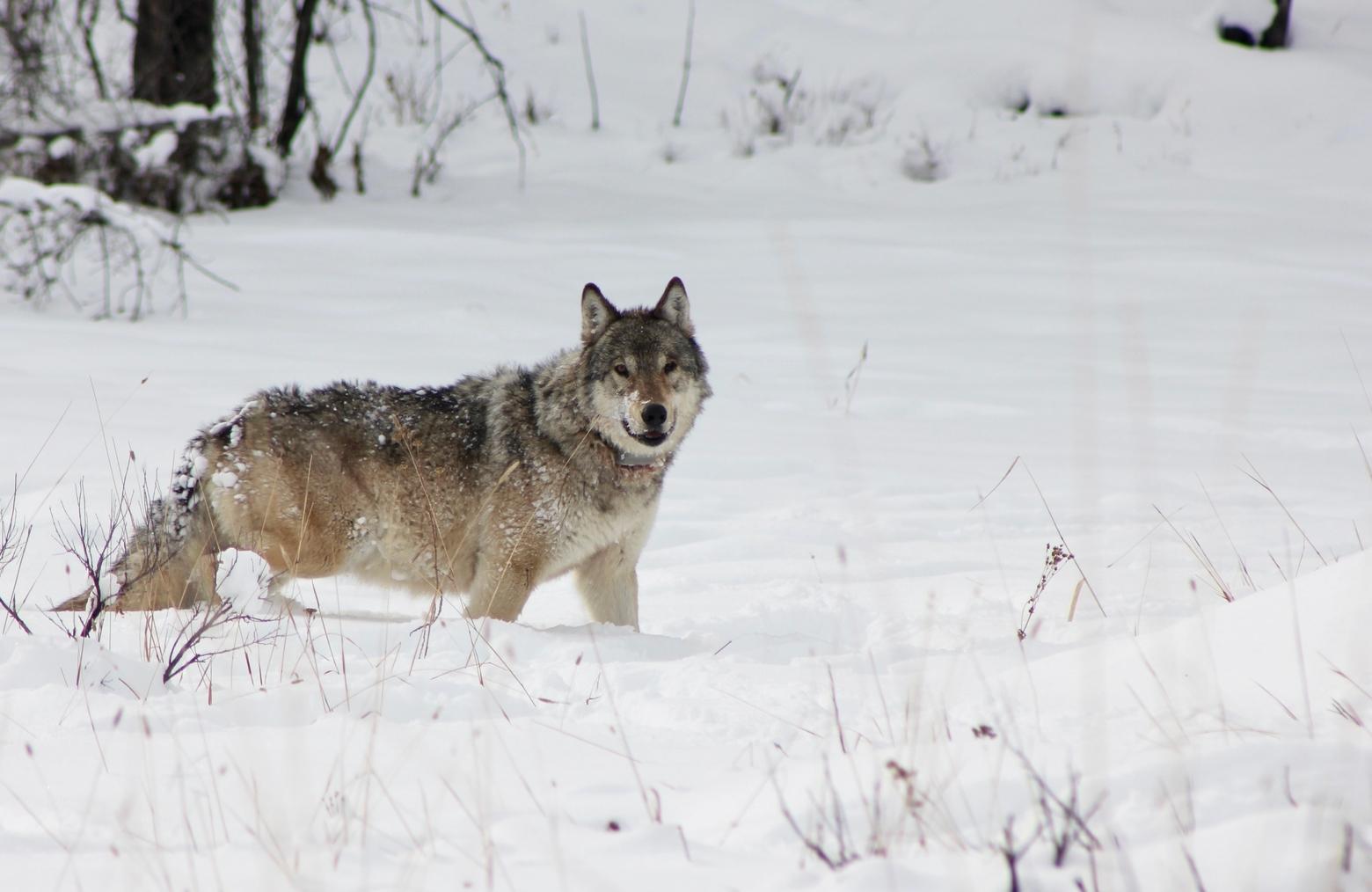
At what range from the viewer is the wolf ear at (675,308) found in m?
5.64

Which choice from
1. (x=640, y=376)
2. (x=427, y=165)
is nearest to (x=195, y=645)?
(x=640, y=376)

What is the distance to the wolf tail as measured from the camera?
Answer: 182 inches

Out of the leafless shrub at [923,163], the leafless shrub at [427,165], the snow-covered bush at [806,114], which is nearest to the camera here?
the leafless shrub at [427,165]

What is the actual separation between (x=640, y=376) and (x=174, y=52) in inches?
409

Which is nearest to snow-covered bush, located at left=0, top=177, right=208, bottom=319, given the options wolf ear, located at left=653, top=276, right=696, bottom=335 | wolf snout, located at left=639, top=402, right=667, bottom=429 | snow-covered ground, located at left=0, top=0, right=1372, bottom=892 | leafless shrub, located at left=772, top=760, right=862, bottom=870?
snow-covered ground, located at left=0, top=0, right=1372, bottom=892

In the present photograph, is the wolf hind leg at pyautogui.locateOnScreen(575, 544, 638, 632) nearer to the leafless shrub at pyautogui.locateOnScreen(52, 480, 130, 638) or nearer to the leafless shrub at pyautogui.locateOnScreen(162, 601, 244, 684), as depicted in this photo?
the leafless shrub at pyautogui.locateOnScreen(162, 601, 244, 684)

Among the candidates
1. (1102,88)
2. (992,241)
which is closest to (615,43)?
(1102,88)

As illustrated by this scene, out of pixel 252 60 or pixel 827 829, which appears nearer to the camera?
pixel 827 829

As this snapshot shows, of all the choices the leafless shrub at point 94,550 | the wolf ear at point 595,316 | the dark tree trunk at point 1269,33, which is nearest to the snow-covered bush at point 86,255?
the leafless shrub at point 94,550

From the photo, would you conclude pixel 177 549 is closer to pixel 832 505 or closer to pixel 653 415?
pixel 653 415

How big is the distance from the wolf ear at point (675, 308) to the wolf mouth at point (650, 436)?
0.67m

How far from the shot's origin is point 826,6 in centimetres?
2252

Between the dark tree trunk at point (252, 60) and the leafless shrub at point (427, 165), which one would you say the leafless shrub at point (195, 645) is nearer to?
the dark tree trunk at point (252, 60)

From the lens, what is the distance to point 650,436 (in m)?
5.21
